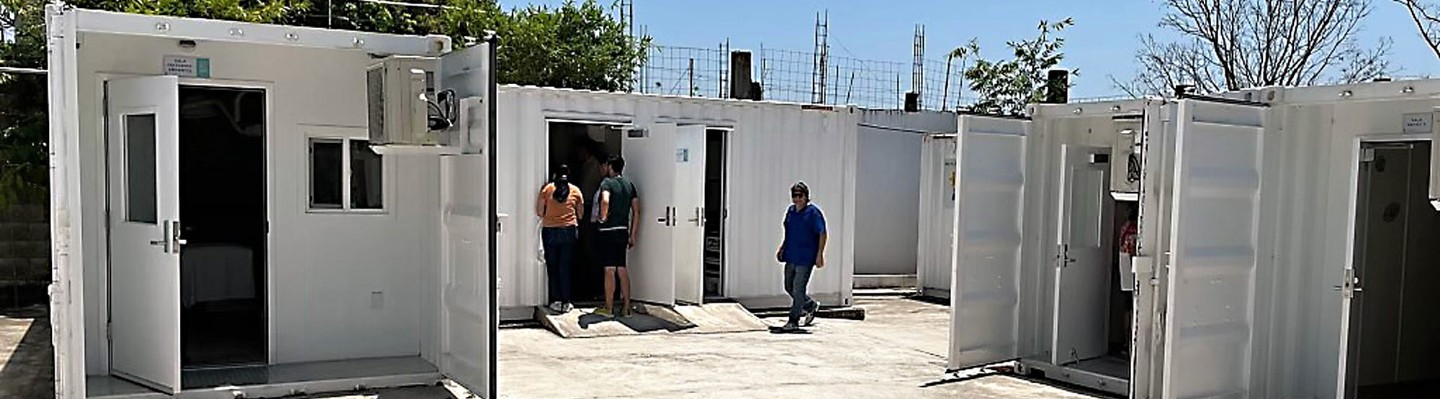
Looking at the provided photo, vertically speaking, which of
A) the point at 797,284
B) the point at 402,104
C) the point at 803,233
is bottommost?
the point at 797,284

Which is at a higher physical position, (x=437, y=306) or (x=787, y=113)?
(x=787, y=113)

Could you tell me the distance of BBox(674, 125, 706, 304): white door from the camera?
33.6 ft

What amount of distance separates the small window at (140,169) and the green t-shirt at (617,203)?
4.20 meters

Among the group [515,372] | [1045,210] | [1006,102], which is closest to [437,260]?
[515,372]

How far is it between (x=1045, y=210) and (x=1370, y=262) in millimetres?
2106

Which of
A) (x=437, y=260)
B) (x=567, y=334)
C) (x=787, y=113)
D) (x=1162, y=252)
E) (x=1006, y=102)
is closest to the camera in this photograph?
(x=1162, y=252)


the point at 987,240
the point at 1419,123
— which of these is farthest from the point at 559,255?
the point at 1419,123

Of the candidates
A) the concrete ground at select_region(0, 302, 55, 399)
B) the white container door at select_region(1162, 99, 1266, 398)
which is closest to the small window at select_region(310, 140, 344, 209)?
the concrete ground at select_region(0, 302, 55, 399)

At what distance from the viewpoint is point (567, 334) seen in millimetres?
9367

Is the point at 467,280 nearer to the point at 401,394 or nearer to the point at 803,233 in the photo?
the point at 401,394

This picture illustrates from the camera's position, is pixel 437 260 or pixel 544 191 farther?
pixel 544 191

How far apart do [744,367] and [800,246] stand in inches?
81.0

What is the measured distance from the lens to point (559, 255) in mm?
9891

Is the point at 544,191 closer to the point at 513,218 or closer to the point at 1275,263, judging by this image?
the point at 513,218
